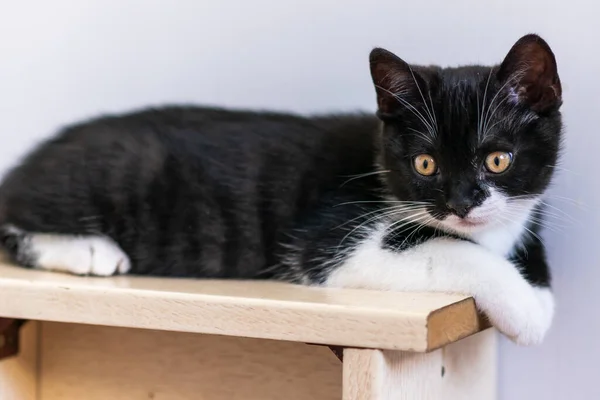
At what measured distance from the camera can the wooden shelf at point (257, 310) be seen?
0.80 metres

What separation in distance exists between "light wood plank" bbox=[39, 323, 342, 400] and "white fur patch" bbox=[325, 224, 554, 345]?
13 cm

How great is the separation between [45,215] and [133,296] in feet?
1.22

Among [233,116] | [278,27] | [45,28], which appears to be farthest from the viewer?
[45,28]

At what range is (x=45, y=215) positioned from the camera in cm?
121

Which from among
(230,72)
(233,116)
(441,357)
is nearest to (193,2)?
(230,72)

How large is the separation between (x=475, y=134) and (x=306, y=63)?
494 mm

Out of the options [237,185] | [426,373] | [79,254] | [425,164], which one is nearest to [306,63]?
[237,185]

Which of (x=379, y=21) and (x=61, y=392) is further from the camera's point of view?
(x=379, y=21)

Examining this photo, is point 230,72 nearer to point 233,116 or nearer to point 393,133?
point 233,116

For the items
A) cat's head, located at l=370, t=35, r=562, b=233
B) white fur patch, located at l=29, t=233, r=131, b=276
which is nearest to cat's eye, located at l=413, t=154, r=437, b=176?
cat's head, located at l=370, t=35, r=562, b=233

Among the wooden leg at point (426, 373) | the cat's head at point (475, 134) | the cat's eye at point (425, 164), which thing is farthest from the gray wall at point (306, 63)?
the cat's eye at point (425, 164)

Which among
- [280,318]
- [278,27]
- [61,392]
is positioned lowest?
[61,392]

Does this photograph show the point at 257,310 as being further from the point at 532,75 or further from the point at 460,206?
the point at 532,75

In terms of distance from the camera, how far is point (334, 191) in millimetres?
1194
